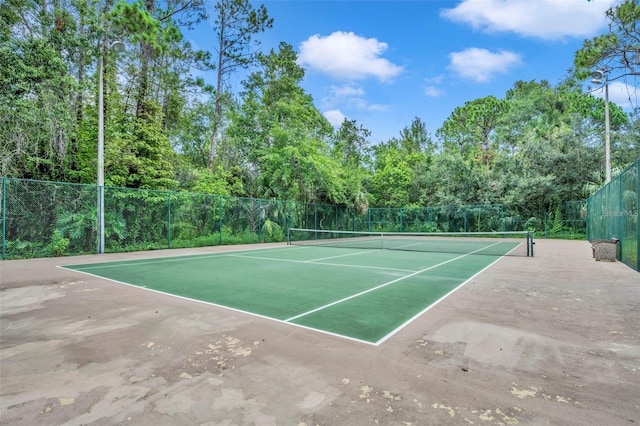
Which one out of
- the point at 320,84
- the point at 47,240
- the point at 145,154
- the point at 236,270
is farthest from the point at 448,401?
the point at 320,84

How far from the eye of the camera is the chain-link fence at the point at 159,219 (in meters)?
10.9

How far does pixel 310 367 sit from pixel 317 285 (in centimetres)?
376

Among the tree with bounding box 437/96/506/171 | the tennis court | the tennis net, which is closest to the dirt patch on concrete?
the tennis court

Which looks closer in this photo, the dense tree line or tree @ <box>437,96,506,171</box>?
the dense tree line

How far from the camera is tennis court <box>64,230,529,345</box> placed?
450cm

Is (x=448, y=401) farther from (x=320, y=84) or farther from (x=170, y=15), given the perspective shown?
(x=320, y=84)

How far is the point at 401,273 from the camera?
323 inches

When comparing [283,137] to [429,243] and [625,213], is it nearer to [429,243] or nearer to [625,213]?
[429,243]

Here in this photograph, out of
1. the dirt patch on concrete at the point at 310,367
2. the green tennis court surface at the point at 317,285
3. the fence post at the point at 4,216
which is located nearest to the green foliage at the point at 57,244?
the fence post at the point at 4,216

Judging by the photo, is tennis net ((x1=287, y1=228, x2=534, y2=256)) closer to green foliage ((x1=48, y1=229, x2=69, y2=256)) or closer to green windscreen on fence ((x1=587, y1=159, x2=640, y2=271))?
green windscreen on fence ((x1=587, y1=159, x2=640, y2=271))

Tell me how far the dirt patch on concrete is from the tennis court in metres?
0.38

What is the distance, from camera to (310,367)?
3.01 m

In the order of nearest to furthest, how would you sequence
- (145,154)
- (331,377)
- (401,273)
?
1. (331,377)
2. (401,273)
3. (145,154)

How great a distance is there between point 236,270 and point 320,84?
73.8ft
